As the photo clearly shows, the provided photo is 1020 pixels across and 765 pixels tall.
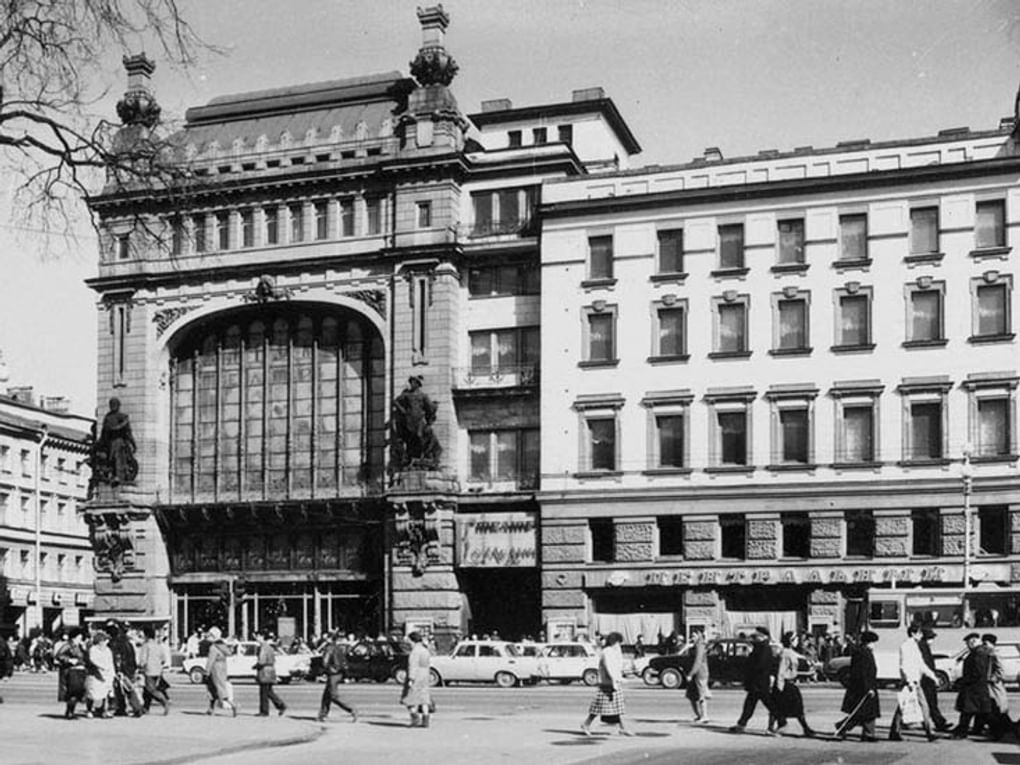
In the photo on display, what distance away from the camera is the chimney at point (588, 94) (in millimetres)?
68188

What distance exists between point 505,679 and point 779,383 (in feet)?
50.2

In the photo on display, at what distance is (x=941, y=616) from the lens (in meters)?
47.4

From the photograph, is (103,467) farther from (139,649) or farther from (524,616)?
(139,649)

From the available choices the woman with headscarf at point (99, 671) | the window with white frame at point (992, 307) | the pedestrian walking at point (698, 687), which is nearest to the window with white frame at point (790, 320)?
the window with white frame at point (992, 307)

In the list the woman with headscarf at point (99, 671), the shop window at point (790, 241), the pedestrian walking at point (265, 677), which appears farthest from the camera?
the shop window at point (790, 241)

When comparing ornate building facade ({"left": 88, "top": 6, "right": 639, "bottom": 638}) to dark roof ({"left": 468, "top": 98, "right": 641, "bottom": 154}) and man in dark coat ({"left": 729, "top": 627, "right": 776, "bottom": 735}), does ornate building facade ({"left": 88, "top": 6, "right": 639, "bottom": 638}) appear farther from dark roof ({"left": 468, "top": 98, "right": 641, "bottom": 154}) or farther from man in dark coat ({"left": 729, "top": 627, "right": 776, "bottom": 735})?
man in dark coat ({"left": 729, "top": 627, "right": 776, "bottom": 735})

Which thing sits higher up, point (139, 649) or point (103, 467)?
point (103, 467)

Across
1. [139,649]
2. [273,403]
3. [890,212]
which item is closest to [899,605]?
[890,212]

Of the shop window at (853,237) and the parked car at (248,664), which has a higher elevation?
the shop window at (853,237)

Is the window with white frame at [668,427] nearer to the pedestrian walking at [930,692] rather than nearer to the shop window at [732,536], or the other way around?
the shop window at [732,536]

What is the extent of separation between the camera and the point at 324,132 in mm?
66438

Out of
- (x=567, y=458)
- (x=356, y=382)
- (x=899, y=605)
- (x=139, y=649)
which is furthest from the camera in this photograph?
(x=356, y=382)

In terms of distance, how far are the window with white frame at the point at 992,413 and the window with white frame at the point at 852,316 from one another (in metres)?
3.91

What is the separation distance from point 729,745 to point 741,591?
32.2m
